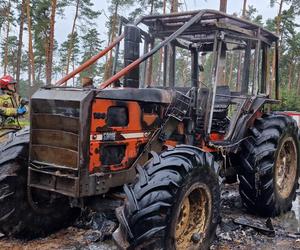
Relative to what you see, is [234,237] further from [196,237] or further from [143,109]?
[143,109]

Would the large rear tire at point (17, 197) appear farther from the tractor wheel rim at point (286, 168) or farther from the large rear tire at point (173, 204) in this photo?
the tractor wheel rim at point (286, 168)

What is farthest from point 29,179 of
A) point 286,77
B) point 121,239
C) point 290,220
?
point 286,77

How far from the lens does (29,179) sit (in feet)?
14.2

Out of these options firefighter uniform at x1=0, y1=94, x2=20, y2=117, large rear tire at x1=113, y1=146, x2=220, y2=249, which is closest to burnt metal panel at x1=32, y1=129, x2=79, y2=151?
large rear tire at x1=113, y1=146, x2=220, y2=249

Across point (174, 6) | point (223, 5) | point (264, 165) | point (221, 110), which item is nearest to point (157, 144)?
point (221, 110)

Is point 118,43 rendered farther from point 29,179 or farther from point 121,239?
point 121,239

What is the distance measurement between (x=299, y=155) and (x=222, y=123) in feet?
6.08

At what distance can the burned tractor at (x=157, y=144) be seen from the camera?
3.87 m

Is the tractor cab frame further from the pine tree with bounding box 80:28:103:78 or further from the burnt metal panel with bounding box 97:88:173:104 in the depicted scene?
the pine tree with bounding box 80:28:103:78

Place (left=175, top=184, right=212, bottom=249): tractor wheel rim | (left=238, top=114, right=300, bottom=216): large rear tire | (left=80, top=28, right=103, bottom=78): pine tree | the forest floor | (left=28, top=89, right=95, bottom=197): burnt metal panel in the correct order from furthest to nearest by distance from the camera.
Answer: (left=80, top=28, right=103, bottom=78): pine tree, (left=238, top=114, right=300, bottom=216): large rear tire, the forest floor, (left=175, top=184, right=212, bottom=249): tractor wheel rim, (left=28, top=89, right=95, bottom=197): burnt metal panel

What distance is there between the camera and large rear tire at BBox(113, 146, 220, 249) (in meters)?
3.67

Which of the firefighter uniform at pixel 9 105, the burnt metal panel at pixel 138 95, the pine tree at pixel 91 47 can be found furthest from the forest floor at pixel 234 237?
the pine tree at pixel 91 47

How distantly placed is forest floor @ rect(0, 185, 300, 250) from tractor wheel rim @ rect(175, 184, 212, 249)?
22.6 inches

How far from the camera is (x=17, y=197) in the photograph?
4551 mm
